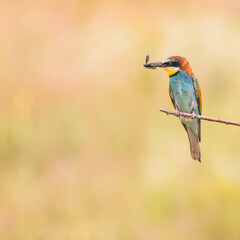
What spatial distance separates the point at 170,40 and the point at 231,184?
1.84 metres

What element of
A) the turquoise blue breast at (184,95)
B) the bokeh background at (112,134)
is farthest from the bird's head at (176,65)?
the bokeh background at (112,134)

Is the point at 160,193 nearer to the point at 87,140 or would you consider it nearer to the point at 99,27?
the point at 87,140

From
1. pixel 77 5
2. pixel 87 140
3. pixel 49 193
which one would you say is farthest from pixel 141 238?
pixel 77 5

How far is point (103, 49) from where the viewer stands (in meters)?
6.29

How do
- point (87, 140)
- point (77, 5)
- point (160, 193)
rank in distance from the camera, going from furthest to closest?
point (77, 5) → point (87, 140) → point (160, 193)

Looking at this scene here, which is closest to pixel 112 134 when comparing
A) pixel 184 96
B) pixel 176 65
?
pixel 184 96

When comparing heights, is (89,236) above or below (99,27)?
below

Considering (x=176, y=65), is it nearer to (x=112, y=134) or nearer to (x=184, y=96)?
(x=184, y=96)

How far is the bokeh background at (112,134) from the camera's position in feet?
13.6

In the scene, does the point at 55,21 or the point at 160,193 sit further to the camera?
the point at 55,21

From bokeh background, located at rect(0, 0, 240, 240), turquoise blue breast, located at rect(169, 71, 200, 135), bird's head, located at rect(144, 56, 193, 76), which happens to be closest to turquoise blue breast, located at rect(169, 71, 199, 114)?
turquoise blue breast, located at rect(169, 71, 200, 135)

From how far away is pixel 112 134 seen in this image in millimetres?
4840

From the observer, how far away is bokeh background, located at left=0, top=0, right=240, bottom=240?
4.16 metres

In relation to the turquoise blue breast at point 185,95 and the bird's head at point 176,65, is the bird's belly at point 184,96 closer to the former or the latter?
the turquoise blue breast at point 185,95
